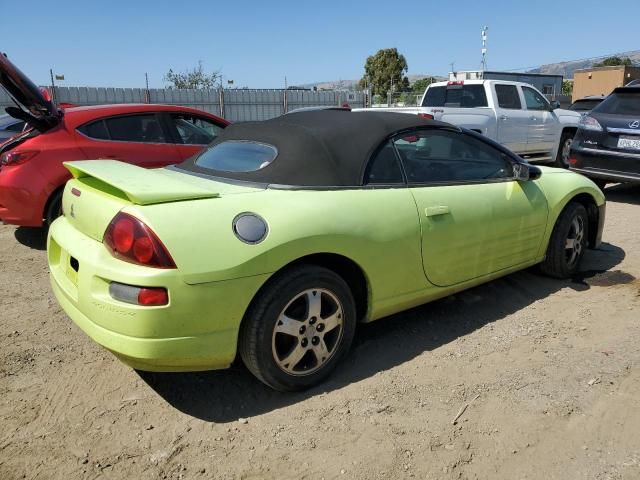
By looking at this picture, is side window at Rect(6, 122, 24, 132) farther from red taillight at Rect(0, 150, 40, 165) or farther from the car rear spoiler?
the car rear spoiler

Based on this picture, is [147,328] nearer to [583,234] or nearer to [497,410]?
[497,410]

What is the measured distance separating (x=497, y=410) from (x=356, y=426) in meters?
0.76

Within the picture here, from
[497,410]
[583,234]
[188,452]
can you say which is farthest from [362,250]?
[583,234]

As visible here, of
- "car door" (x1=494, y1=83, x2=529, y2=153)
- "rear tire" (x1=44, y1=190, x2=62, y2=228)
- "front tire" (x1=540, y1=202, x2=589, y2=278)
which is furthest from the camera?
"car door" (x1=494, y1=83, x2=529, y2=153)

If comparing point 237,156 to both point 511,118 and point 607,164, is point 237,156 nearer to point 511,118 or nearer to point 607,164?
point 607,164

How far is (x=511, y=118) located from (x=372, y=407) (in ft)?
28.0

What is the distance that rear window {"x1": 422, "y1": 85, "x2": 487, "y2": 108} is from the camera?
1011 centimetres

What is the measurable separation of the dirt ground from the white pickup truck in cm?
619

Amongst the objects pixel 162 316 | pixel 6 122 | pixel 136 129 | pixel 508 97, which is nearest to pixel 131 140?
pixel 136 129

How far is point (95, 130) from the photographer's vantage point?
5828mm

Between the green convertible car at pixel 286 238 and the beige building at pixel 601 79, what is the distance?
33.6 meters

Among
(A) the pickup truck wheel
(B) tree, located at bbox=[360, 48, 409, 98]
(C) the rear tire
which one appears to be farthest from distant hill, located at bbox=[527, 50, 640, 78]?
(C) the rear tire

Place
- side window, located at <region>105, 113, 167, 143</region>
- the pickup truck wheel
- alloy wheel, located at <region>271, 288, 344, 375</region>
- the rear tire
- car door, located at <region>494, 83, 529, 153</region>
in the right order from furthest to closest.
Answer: the pickup truck wheel, car door, located at <region>494, 83, 529, 153</region>, side window, located at <region>105, 113, 167, 143</region>, the rear tire, alloy wheel, located at <region>271, 288, 344, 375</region>

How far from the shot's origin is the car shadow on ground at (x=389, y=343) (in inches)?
115
